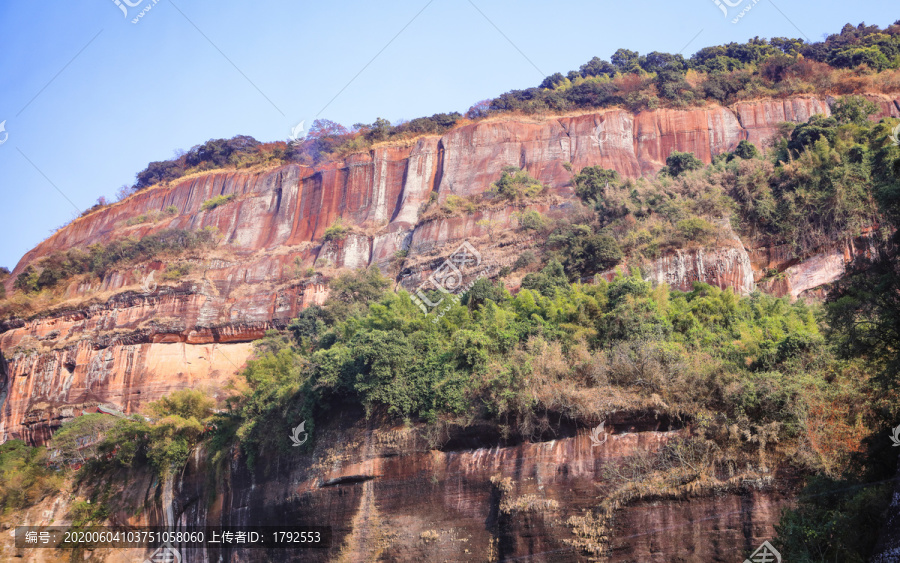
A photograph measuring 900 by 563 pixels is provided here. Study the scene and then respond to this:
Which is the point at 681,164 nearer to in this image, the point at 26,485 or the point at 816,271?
the point at 816,271

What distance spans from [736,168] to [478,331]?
14127mm

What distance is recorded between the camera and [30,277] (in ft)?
171

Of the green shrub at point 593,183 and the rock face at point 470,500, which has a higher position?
the green shrub at point 593,183

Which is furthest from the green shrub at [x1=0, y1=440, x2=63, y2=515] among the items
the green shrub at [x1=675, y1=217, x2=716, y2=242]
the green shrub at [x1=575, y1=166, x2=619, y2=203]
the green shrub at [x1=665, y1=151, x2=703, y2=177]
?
the green shrub at [x1=665, y1=151, x2=703, y2=177]

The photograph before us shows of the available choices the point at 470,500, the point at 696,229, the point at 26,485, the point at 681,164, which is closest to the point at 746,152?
the point at 681,164

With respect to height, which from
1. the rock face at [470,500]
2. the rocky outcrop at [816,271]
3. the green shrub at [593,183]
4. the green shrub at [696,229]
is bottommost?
the rock face at [470,500]

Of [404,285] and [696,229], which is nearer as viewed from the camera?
[696,229]

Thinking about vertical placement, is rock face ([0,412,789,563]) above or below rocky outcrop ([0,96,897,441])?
below

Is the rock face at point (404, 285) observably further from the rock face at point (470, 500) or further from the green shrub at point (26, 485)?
the green shrub at point (26, 485)

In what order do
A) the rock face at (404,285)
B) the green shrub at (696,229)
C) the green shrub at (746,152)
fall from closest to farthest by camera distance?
the rock face at (404,285)
the green shrub at (696,229)
the green shrub at (746,152)

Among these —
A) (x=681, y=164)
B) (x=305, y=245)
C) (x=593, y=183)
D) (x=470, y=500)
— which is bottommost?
(x=470, y=500)

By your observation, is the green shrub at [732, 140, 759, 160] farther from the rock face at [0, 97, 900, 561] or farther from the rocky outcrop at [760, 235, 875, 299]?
the rocky outcrop at [760, 235, 875, 299]

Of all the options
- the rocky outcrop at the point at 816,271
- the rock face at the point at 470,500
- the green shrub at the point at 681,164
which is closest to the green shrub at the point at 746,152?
the green shrub at the point at 681,164

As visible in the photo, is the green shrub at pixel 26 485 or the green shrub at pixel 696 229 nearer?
the green shrub at pixel 696 229
